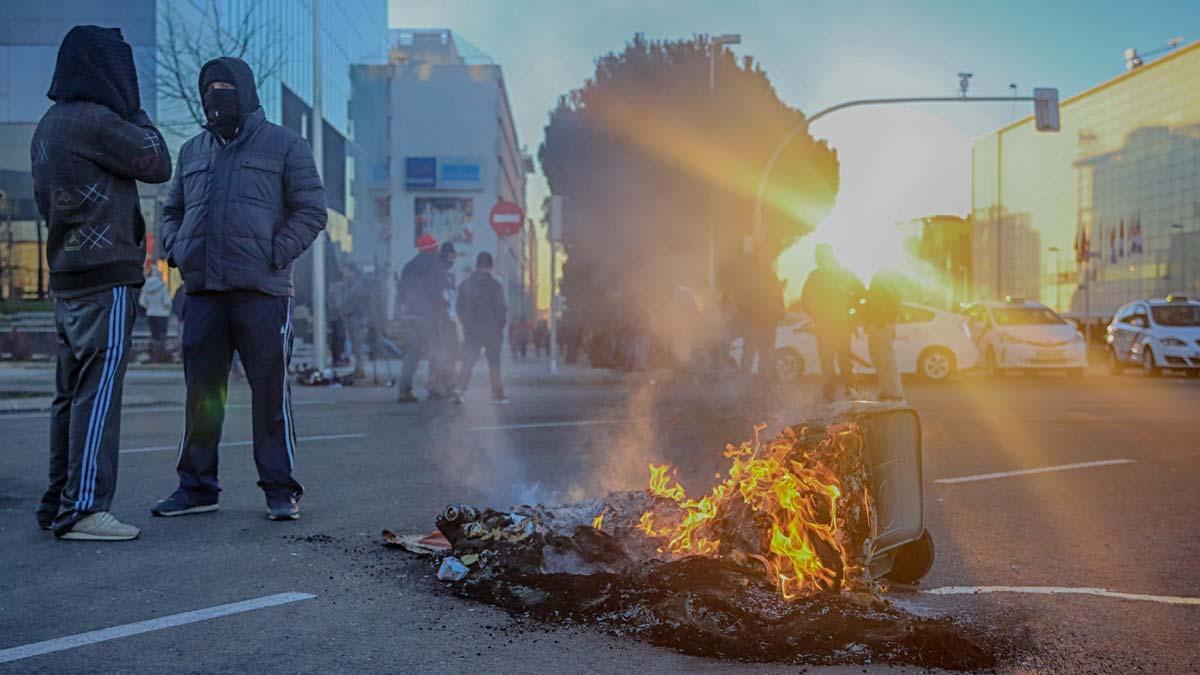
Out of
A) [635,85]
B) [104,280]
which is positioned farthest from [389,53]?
[104,280]

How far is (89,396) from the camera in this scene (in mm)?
5047

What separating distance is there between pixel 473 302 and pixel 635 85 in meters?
34.1

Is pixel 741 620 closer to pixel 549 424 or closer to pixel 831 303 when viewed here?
pixel 549 424

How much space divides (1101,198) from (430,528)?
78.2m

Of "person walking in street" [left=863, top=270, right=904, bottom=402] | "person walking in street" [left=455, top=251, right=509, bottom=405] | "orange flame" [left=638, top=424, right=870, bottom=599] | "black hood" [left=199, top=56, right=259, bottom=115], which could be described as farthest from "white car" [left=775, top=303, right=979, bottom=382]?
"orange flame" [left=638, top=424, right=870, bottom=599]

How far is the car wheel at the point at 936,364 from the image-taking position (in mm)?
22906

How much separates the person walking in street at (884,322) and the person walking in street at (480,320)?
4.52m

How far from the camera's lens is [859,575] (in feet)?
12.3

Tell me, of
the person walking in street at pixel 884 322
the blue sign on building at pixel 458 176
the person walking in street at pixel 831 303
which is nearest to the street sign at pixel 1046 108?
the person walking in street at pixel 831 303

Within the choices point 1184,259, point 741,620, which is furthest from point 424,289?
point 1184,259

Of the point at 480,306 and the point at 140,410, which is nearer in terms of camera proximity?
the point at 140,410

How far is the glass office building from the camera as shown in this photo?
215ft

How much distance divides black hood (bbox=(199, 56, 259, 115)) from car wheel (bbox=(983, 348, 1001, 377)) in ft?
72.0

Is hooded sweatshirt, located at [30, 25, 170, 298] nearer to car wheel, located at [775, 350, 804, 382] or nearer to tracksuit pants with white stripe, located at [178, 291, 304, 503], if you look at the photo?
tracksuit pants with white stripe, located at [178, 291, 304, 503]
